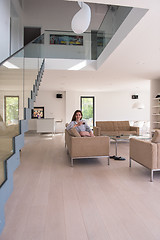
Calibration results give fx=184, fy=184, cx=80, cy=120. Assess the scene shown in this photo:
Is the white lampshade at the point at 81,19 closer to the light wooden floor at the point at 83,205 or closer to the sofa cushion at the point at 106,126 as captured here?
the light wooden floor at the point at 83,205

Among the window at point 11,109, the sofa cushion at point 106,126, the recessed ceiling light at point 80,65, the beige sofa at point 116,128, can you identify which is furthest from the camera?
the sofa cushion at point 106,126

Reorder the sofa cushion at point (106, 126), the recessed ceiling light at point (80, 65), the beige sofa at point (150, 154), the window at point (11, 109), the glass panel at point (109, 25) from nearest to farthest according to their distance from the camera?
the window at point (11, 109) → the beige sofa at point (150, 154) → the glass panel at point (109, 25) → the recessed ceiling light at point (80, 65) → the sofa cushion at point (106, 126)

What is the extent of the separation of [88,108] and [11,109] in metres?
10.9

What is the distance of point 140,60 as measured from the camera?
5707mm

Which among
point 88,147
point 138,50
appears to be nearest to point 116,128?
point 138,50

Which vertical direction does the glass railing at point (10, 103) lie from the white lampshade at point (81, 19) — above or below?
below

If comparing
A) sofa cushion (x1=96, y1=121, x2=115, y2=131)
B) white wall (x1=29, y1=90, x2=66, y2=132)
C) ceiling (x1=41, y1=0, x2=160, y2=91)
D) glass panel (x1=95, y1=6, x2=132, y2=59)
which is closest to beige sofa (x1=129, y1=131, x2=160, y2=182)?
ceiling (x1=41, y1=0, x2=160, y2=91)

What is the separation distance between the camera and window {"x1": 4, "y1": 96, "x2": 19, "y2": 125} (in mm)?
2347

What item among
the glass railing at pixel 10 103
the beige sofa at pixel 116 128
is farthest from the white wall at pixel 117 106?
the glass railing at pixel 10 103

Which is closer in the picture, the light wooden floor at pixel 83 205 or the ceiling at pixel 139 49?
the light wooden floor at pixel 83 205

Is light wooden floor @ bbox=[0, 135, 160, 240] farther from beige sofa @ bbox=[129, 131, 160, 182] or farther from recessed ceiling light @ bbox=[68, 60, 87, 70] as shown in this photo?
recessed ceiling light @ bbox=[68, 60, 87, 70]

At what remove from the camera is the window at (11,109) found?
7.70 ft

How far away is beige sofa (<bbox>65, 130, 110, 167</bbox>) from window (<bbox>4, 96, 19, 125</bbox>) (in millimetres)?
1727

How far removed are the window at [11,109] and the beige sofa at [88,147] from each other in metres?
1.73
